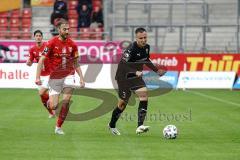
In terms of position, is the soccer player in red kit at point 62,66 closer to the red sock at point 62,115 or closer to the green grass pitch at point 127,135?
the red sock at point 62,115

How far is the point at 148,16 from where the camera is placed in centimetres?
3606

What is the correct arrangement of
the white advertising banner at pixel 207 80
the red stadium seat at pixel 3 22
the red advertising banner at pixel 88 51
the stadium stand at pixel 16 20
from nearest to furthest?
the white advertising banner at pixel 207 80 < the red advertising banner at pixel 88 51 < the stadium stand at pixel 16 20 < the red stadium seat at pixel 3 22

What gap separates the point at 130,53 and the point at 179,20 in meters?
23.9

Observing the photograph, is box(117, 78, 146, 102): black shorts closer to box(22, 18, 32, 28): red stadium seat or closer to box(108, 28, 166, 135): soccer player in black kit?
box(108, 28, 166, 135): soccer player in black kit

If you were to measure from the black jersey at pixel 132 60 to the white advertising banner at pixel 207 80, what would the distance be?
17687mm

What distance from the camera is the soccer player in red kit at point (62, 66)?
14.4m

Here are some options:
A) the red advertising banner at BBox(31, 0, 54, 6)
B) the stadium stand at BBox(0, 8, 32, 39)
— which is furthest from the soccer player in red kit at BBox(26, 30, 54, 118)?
the stadium stand at BBox(0, 8, 32, 39)

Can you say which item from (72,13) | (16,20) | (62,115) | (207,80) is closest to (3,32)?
(16,20)

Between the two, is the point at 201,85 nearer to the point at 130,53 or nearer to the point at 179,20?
the point at 179,20

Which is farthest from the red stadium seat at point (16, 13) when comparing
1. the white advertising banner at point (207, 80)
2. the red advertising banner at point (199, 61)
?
the white advertising banner at point (207, 80)

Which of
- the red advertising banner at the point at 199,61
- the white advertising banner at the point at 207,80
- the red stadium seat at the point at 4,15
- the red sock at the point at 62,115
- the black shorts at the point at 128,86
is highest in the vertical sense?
the red stadium seat at the point at 4,15

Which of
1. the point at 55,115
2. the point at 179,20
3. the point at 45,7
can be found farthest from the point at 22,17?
the point at 55,115

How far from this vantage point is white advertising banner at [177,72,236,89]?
3219 centimetres

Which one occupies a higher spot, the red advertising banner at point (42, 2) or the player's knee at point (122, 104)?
the red advertising banner at point (42, 2)
